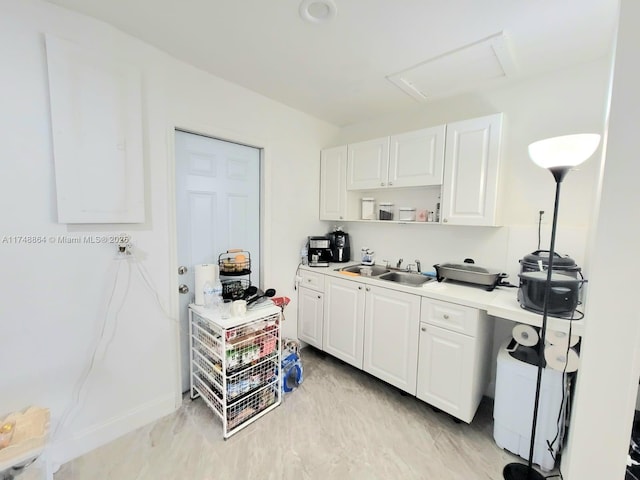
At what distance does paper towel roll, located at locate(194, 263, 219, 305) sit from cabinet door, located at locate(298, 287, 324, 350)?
0.99 metres

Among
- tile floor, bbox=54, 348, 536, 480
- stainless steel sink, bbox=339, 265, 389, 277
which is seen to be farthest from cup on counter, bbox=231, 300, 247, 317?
stainless steel sink, bbox=339, 265, 389, 277

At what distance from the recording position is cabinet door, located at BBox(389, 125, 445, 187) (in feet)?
6.78

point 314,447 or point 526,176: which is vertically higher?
point 526,176

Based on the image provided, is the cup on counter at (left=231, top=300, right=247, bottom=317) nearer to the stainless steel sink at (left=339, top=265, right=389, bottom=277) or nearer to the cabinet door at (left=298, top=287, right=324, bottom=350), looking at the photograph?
the cabinet door at (left=298, top=287, right=324, bottom=350)

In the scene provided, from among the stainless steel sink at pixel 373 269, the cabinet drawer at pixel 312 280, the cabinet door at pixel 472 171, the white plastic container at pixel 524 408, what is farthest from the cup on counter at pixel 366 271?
the white plastic container at pixel 524 408

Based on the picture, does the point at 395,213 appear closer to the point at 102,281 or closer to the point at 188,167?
the point at 188,167

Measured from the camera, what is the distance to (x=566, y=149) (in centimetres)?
121

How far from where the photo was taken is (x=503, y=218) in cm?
202

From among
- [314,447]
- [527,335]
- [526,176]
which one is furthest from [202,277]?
[526,176]

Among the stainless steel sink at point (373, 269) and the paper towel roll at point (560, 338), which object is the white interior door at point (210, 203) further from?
the paper towel roll at point (560, 338)

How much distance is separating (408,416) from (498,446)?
21.4 inches

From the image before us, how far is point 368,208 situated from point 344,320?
1.14 m

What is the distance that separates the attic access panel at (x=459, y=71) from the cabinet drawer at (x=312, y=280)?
174 cm

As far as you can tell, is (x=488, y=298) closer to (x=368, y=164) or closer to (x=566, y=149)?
(x=566, y=149)
